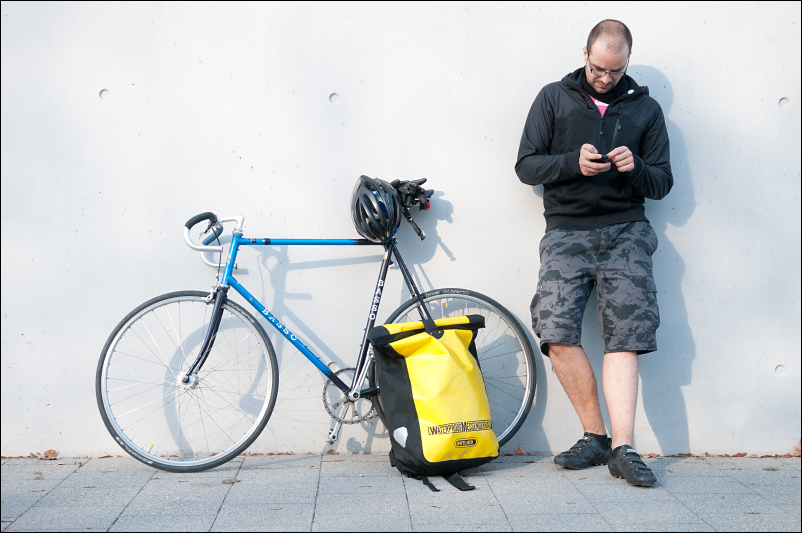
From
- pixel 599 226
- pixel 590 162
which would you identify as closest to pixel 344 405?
pixel 599 226

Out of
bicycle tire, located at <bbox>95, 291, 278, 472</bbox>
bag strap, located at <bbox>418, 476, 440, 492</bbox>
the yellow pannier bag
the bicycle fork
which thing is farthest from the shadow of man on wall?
the bicycle fork

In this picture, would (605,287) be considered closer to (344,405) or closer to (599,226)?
(599,226)

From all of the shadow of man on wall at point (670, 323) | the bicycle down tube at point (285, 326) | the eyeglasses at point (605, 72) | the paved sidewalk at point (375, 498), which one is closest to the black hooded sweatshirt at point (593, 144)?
the eyeglasses at point (605, 72)

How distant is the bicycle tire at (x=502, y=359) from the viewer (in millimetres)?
3811

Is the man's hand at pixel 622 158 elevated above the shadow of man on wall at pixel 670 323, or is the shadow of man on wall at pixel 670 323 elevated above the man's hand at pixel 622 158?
the man's hand at pixel 622 158

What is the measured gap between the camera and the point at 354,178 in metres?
Answer: 3.82

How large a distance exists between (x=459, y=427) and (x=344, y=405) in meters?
0.65

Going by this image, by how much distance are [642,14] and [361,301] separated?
209 cm

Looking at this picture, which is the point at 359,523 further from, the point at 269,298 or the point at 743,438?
the point at 743,438

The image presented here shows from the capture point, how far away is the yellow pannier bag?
10.8 feet

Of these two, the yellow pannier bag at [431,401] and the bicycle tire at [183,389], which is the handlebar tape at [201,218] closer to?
the bicycle tire at [183,389]

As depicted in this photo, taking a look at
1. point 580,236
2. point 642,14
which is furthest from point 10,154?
point 642,14

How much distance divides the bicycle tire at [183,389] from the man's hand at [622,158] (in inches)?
74.4

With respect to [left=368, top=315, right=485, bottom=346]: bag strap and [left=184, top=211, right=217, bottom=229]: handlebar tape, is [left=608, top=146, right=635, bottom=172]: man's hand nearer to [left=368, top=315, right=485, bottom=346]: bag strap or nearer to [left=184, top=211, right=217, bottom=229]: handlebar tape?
[left=368, top=315, right=485, bottom=346]: bag strap
